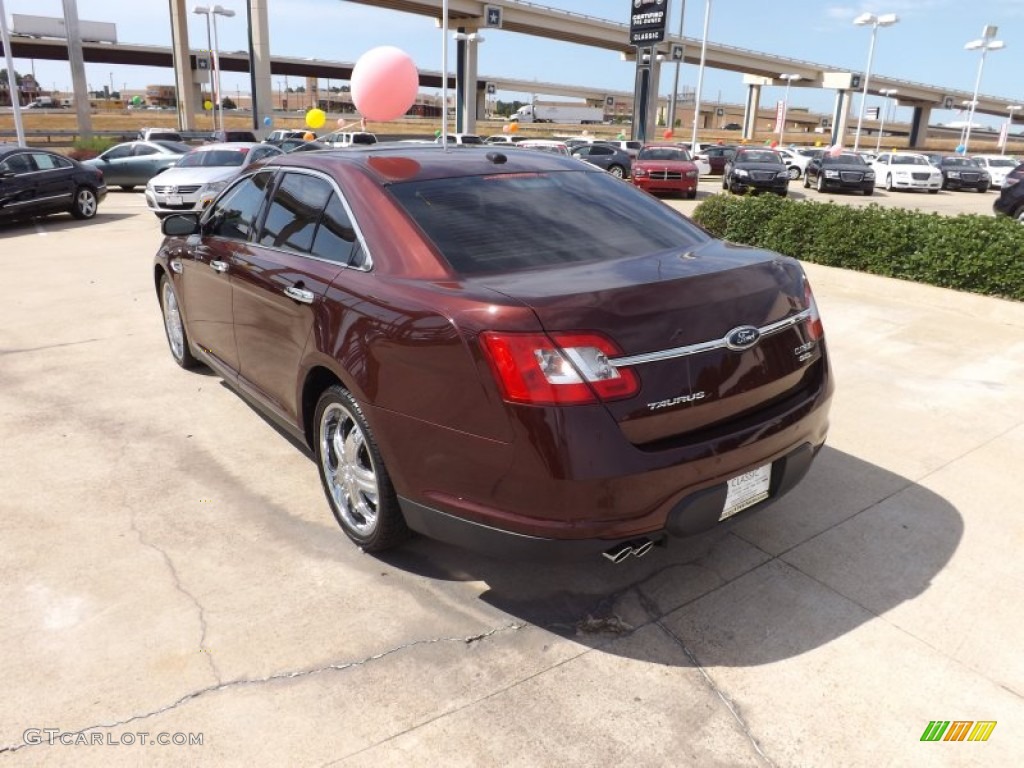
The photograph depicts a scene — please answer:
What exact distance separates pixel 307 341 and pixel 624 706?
198 centimetres

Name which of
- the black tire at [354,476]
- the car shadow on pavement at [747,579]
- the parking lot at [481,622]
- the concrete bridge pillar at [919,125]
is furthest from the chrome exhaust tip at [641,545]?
the concrete bridge pillar at [919,125]

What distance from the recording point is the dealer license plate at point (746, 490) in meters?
2.84

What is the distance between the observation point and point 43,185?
14922 mm

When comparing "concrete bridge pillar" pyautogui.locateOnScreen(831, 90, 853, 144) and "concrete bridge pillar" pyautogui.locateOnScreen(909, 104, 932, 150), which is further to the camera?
"concrete bridge pillar" pyautogui.locateOnScreen(909, 104, 932, 150)

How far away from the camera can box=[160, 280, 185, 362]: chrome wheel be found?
5.87 m

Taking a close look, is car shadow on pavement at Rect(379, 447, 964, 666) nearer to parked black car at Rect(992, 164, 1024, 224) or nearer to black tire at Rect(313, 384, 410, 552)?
black tire at Rect(313, 384, 410, 552)

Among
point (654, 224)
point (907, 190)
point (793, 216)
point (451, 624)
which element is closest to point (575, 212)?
point (654, 224)

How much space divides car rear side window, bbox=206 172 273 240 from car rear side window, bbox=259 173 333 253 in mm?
196

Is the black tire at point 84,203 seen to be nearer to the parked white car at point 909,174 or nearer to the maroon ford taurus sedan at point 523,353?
the maroon ford taurus sedan at point 523,353

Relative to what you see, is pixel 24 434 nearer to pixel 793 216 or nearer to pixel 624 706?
pixel 624 706

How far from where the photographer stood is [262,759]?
237 centimetres

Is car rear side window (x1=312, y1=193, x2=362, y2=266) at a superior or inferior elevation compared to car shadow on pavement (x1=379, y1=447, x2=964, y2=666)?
superior

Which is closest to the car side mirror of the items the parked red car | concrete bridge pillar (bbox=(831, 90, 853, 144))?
the parked red car

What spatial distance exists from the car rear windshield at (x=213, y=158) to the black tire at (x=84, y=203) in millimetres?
1913
